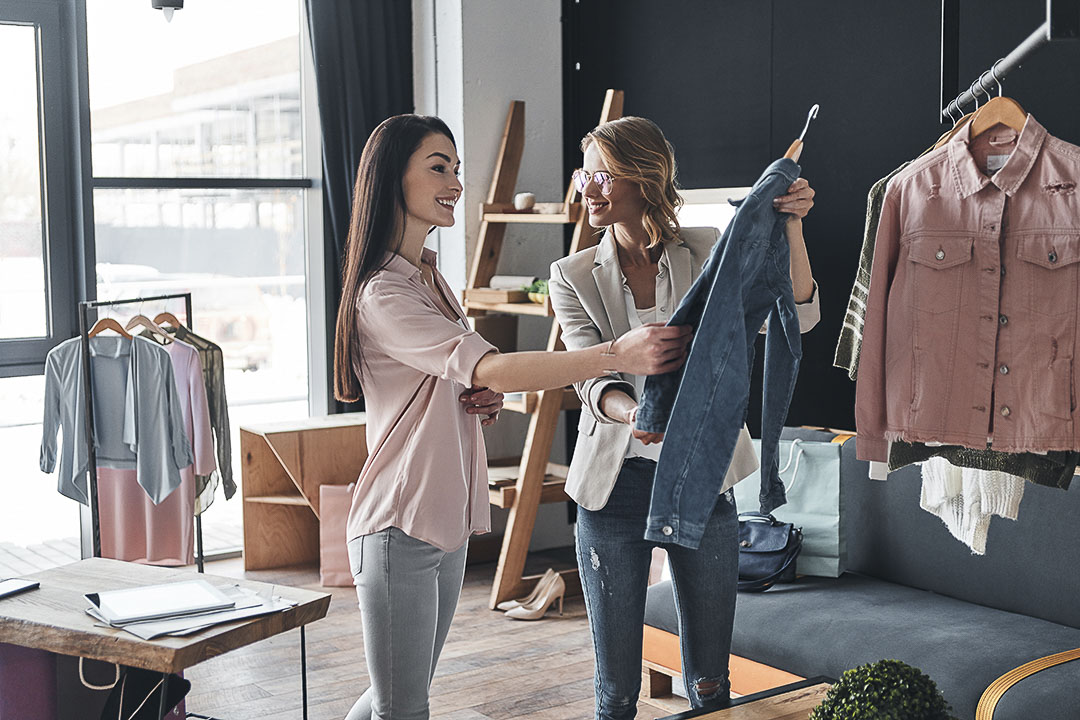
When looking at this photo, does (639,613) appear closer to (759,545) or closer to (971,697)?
(971,697)

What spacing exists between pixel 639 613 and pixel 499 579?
231 cm

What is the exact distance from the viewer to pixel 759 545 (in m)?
3.41

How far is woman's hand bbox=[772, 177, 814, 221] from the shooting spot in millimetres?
1819

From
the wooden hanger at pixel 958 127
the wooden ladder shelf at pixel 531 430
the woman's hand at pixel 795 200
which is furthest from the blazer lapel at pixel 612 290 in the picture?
the wooden ladder shelf at pixel 531 430

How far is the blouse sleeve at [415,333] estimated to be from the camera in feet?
6.53

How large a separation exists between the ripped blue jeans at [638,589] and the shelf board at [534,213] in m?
2.35

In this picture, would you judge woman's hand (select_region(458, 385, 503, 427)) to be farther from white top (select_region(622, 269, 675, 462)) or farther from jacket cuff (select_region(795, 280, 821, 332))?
jacket cuff (select_region(795, 280, 821, 332))

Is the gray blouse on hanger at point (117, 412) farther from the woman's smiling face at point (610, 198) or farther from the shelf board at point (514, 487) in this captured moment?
the woman's smiling face at point (610, 198)

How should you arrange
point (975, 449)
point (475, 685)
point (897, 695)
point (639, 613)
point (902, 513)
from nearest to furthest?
point (897, 695)
point (975, 449)
point (639, 613)
point (902, 513)
point (475, 685)

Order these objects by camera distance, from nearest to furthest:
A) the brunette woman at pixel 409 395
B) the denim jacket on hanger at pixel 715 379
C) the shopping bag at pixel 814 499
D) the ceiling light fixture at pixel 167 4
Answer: the denim jacket on hanger at pixel 715 379, the brunette woman at pixel 409 395, the shopping bag at pixel 814 499, the ceiling light fixture at pixel 167 4

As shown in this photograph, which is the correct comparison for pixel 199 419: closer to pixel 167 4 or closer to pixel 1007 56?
pixel 167 4

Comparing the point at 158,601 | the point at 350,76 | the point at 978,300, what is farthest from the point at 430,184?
the point at 350,76

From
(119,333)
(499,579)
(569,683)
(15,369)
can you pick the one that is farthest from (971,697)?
(15,369)

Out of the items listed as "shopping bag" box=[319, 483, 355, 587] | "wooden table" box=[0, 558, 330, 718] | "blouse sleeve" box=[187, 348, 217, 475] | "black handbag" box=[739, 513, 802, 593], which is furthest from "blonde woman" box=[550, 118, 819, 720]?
"shopping bag" box=[319, 483, 355, 587]
